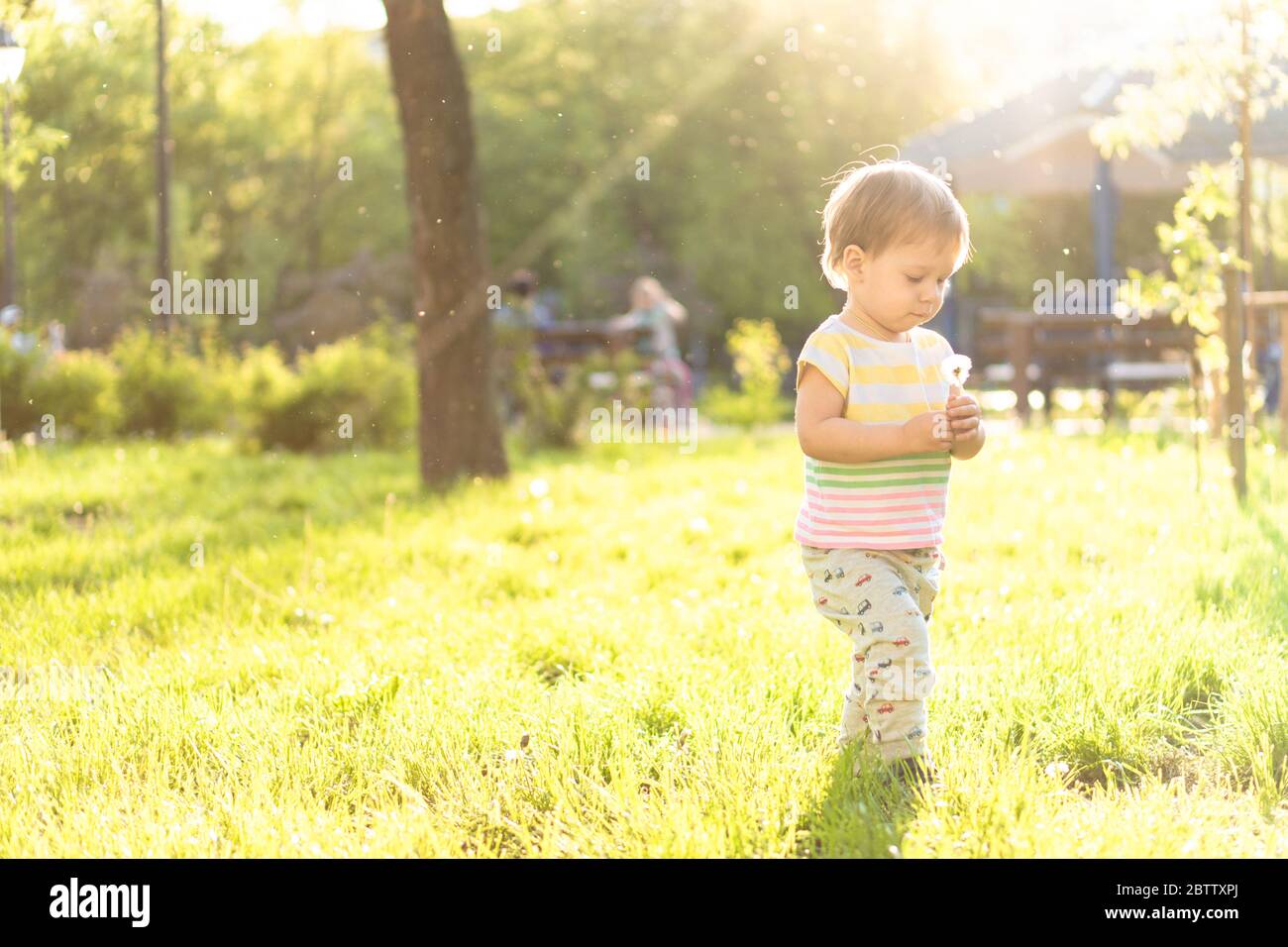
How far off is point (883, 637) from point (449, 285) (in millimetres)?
5751

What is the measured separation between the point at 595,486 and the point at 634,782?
5.35m

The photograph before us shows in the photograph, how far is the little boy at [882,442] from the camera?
2682mm

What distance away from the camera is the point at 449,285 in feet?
26.1

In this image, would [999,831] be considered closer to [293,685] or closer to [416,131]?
[293,685]

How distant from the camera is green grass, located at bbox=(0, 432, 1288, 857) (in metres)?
2.55

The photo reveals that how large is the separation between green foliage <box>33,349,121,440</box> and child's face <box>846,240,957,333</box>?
1059 centimetres

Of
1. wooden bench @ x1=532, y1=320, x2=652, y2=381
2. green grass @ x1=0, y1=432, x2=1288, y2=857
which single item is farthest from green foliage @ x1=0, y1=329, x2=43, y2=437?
green grass @ x1=0, y1=432, x2=1288, y2=857

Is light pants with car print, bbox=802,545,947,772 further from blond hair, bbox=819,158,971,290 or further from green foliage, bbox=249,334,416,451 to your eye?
green foliage, bbox=249,334,416,451

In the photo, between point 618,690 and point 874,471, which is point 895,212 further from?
point 618,690

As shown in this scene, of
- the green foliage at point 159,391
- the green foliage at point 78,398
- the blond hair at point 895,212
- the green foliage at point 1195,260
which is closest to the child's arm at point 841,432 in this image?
the blond hair at point 895,212

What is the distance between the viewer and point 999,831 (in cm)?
240

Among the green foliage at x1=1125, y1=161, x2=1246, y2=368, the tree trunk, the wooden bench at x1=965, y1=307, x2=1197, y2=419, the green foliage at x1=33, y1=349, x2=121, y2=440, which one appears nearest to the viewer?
the green foliage at x1=1125, y1=161, x2=1246, y2=368

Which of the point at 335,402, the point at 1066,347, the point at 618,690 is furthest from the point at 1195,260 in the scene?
the point at 335,402
